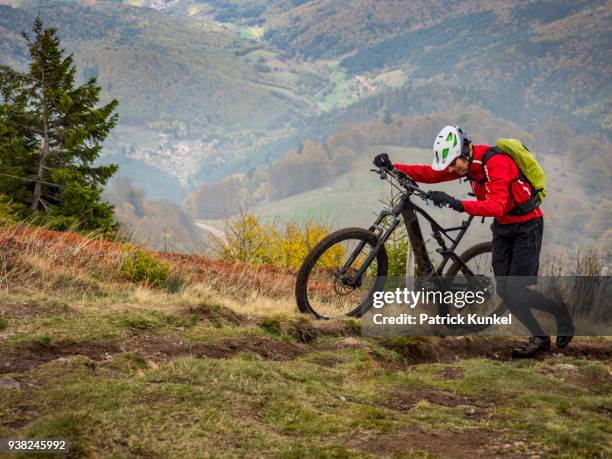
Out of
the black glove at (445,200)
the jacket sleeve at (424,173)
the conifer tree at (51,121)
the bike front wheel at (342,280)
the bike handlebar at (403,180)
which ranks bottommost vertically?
the bike front wheel at (342,280)

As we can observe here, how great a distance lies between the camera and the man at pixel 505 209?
22.6ft

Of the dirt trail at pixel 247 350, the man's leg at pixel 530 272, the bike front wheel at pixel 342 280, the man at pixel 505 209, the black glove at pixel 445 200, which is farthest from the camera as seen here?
the bike front wheel at pixel 342 280

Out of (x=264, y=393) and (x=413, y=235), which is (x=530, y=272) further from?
(x=264, y=393)

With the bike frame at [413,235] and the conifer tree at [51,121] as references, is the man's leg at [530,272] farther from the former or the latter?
the conifer tree at [51,121]

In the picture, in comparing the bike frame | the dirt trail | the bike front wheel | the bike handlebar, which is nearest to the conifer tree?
the bike front wheel

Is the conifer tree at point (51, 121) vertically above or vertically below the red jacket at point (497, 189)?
above

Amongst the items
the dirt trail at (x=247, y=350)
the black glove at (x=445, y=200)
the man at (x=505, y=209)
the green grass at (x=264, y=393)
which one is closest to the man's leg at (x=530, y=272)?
the man at (x=505, y=209)

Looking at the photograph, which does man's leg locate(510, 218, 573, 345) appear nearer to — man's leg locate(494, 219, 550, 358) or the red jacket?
man's leg locate(494, 219, 550, 358)

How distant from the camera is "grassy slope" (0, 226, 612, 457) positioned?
148 inches

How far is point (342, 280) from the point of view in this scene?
7.89 metres

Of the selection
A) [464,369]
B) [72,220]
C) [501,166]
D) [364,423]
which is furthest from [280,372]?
[72,220]

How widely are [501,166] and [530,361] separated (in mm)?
2071

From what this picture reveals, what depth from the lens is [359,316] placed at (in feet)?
26.6

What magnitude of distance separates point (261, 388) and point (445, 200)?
3.02 meters
